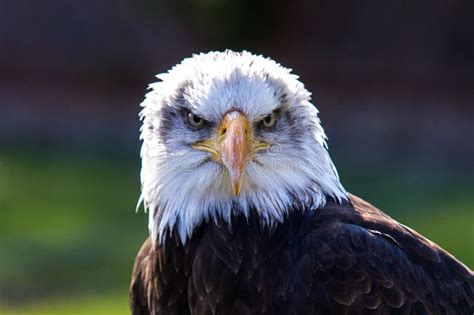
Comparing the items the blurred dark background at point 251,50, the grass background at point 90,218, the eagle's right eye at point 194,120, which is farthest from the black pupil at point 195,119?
the blurred dark background at point 251,50

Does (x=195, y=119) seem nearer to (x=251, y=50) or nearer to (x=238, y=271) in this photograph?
(x=238, y=271)

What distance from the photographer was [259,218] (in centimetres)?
499

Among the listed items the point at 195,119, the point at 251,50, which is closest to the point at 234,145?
the point at 195,119

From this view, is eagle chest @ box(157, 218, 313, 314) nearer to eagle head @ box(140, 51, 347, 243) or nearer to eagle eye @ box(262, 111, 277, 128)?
eagle head @ box(140, 51, 347, 243)

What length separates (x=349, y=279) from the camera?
4754 millimetres

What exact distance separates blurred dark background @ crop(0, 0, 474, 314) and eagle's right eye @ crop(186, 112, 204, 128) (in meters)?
8.09

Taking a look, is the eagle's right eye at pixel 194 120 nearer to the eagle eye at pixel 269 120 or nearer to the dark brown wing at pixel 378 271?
Result: the eagle eye at pixel 269 120

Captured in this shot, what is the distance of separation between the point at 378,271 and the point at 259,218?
23.7 inches

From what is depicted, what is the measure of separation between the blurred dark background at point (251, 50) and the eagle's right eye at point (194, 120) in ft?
26.5

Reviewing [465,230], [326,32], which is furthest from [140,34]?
[465,230]

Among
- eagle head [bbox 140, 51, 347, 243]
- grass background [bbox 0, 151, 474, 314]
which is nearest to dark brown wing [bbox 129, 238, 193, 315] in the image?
eagle head [bbox 140, 51, 347, 243]

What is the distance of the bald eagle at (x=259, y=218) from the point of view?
4.79 m

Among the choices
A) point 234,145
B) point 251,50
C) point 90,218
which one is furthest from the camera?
point 251,50

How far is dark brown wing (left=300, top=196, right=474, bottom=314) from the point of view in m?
4.75
